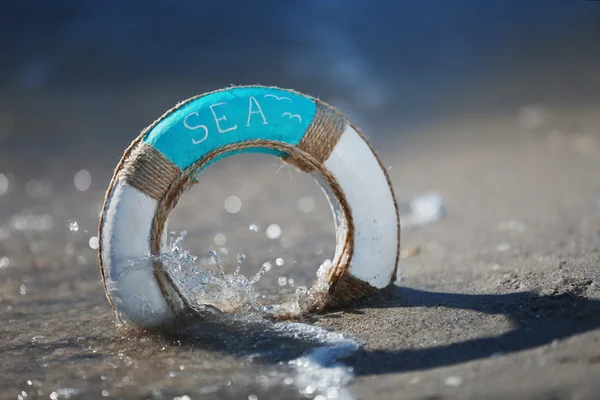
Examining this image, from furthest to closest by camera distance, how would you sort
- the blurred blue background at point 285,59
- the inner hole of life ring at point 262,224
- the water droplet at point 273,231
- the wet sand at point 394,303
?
1. the blurred blue background at point 285,59
2. the water droplet at point 273,231
3. the inner hole of life ring at point 262,224
4. the wet sand at point 394,303

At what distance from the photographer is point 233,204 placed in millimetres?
6090

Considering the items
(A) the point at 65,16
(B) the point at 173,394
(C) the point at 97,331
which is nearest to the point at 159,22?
(A) the point at 65,16

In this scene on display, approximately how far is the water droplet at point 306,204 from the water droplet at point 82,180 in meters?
2.09

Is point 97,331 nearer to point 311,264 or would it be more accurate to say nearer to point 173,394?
point 173,394

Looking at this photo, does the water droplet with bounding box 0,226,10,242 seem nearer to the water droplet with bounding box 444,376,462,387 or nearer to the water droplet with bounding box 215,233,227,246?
the water droplet with bounding box 215,233,227,246

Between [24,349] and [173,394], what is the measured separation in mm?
939

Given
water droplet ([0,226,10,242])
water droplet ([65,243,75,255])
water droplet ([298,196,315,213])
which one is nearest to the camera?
A: water droplet ([65,243,75,255])

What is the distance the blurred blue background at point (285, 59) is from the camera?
359 inches

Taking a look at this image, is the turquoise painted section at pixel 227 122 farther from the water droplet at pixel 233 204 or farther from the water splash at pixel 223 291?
the water droplet at pixel 233 204

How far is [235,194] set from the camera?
6406mm

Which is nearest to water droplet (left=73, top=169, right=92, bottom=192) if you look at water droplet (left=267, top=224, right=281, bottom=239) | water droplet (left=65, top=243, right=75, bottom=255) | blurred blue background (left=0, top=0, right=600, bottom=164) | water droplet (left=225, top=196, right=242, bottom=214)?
blurred blue background (left=0, top=0, right=600, bottom=164)

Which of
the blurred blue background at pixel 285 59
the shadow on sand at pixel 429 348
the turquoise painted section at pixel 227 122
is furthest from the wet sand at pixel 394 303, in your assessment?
the blurred blue background at pixel 285 59

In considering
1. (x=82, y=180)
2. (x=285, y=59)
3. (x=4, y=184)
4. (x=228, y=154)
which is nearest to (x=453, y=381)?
(x=228, y=154)

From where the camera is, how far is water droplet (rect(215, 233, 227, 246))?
492 cm
